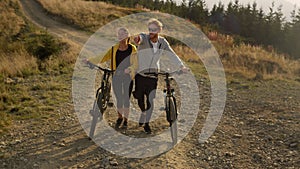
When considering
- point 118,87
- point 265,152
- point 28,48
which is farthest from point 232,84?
point 28,48

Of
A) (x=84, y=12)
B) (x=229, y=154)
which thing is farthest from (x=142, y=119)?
(x=84, y=12)

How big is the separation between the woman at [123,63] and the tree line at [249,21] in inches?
1298

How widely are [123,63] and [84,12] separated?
25747mm

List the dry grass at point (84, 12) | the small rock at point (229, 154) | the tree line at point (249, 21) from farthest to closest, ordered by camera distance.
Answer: the tree line at point (249, 21) → the dry grass at point (84, 12) → the small rock at point (229, 154)

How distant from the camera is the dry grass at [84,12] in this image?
89.5ft

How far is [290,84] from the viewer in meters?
12.2

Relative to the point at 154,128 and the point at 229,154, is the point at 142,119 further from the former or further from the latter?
the point at 229,154

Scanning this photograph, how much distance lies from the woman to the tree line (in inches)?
1298

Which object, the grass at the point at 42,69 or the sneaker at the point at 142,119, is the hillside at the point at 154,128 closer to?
the grass at the point at 42,69

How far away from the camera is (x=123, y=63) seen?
564cm

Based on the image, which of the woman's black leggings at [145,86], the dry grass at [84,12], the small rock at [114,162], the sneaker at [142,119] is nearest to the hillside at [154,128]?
the small rock at [114,162]

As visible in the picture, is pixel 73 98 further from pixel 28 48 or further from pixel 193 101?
pixel 28 48

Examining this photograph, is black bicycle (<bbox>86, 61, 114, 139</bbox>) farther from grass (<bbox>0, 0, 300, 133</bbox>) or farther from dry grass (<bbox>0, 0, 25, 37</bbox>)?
dry grass (<bbox>0, 0, 25, 37</bbox>)

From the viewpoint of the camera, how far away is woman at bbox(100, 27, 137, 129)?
549cm
